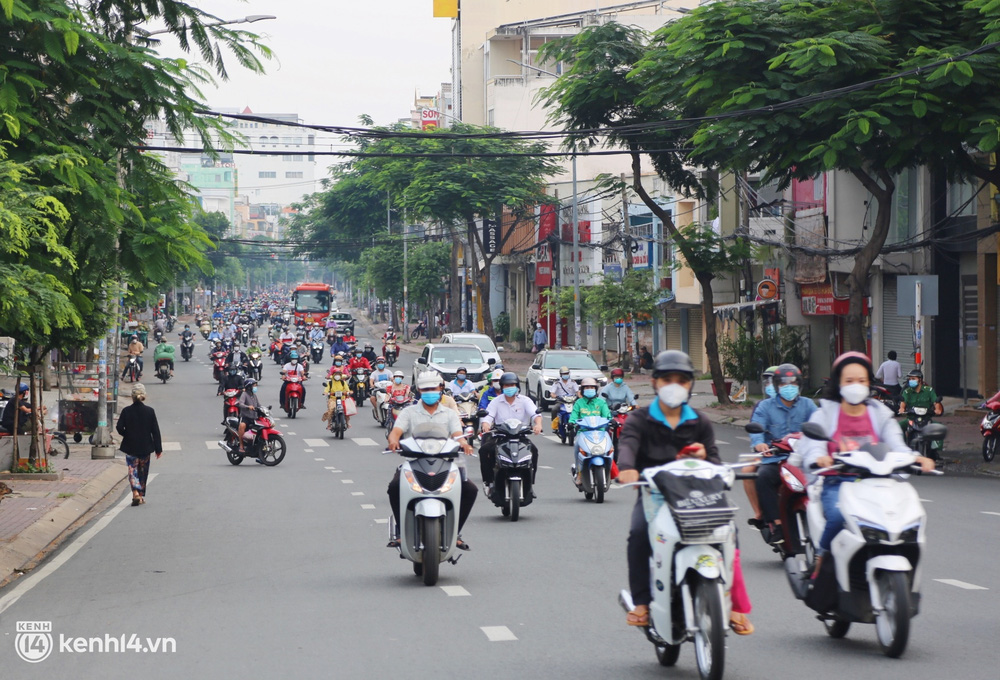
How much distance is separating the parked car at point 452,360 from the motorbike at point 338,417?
682 cm

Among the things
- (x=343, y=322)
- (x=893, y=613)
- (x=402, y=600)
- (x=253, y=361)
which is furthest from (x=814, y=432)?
(x=343, y=322)

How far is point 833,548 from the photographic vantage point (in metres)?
7.23

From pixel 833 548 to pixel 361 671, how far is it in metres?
2.81

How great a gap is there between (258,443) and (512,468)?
925cm

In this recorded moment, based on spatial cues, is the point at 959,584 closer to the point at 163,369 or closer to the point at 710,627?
the point at 710,627

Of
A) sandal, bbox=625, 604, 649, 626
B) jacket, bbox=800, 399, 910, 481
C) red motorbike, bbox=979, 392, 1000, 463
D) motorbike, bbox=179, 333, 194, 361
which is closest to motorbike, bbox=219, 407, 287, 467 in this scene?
red motorbike, bbox=979, 392, 1000, 463

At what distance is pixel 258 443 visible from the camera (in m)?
22.7

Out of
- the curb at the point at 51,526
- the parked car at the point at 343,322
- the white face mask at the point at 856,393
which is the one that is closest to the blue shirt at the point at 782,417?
the white face mask at the point at 856,393

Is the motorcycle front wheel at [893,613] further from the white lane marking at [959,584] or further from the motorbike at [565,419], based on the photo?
the motorbike at [565,419]

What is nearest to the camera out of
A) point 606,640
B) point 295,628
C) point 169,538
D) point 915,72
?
point 606,640

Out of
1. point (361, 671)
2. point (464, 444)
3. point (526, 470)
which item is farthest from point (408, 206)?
point (361, 671)

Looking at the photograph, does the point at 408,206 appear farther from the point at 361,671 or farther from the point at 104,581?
the point at 361,671

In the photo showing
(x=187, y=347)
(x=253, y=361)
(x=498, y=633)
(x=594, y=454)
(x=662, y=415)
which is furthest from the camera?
(x=187, y=347)

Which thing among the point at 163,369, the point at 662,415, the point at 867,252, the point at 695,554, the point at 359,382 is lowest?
the point at 359,382
